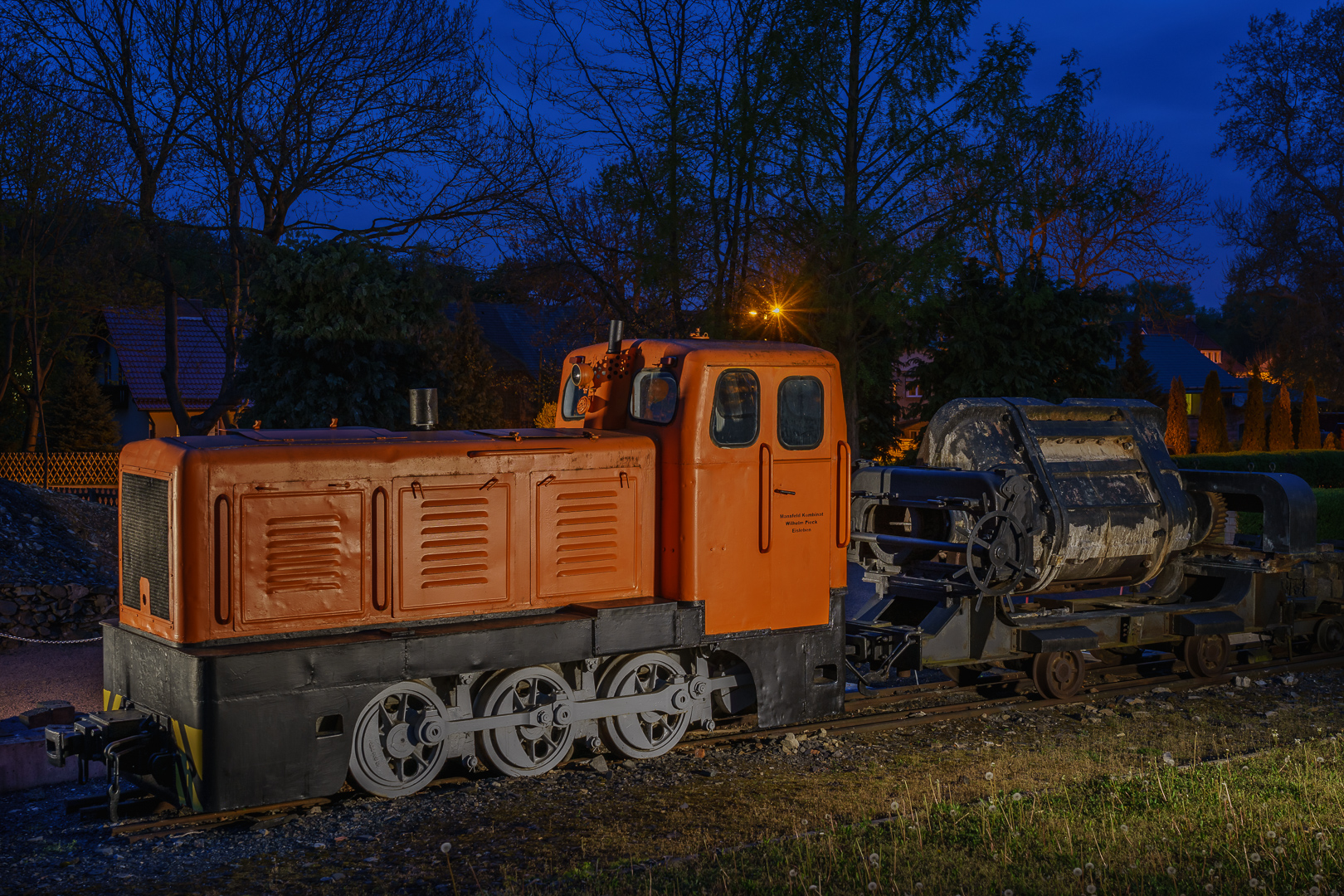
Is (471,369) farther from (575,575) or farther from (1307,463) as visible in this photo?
(575,575)

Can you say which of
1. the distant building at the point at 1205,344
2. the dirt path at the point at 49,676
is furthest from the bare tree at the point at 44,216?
the distant building at the point at 1205,344

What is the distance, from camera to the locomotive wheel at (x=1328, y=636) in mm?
12453

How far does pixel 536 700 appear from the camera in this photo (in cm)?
809

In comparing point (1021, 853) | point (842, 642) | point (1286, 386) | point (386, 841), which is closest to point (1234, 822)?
point (1021, 853)

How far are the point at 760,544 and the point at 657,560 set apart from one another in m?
0.77

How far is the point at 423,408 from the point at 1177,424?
38.8m

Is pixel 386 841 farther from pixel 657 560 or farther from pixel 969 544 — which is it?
pixel 969 544

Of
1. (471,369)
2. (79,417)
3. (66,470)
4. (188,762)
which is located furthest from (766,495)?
(79,417)

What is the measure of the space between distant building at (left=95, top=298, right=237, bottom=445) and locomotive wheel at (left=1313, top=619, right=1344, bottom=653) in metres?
34.1

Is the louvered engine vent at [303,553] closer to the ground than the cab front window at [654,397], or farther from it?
closer to the ground

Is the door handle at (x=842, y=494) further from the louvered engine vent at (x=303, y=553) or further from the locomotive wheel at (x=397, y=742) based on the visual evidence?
the louvered engine vent at (x=303, y=553)

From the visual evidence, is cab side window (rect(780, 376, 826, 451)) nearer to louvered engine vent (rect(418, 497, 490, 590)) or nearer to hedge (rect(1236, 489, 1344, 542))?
louvered engine vent (rect(418, 497, 490, 590))

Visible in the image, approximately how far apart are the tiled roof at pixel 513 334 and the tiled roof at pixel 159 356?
915 cm

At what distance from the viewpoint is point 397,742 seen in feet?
24.8
